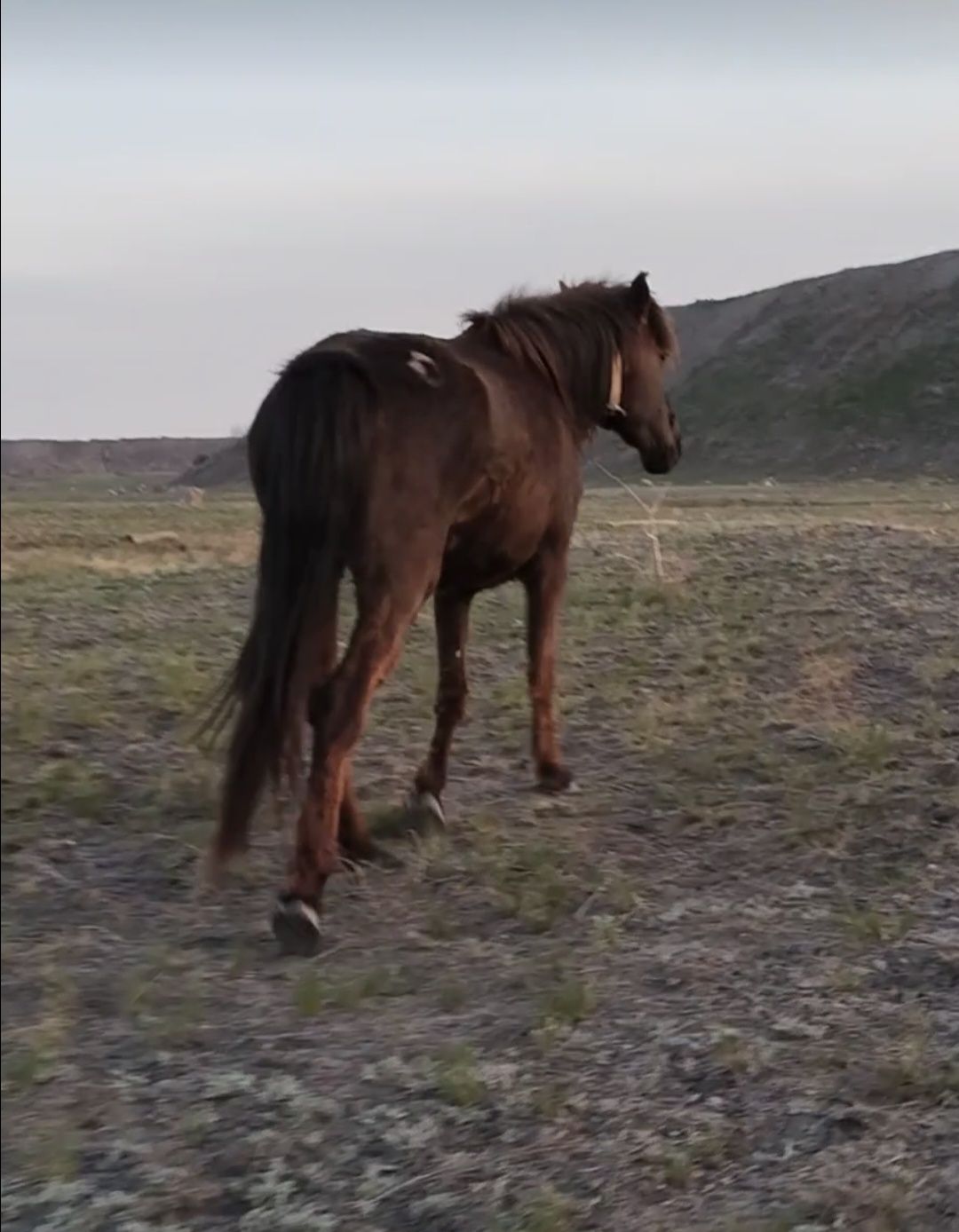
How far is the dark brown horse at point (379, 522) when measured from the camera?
344 centimetres

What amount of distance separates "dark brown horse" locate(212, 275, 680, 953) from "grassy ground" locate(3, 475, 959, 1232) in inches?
5.3

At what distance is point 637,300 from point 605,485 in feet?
3.33

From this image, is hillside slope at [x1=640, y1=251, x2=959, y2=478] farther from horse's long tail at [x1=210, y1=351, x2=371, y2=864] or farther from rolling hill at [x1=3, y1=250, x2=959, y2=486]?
horse's long tail at [x1=210, y1=351, x2=371, y2=864]

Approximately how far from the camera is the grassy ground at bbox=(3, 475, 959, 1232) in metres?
2.31

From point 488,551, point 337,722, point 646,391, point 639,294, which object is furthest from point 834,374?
point 337,722

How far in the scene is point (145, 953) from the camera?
8.05 feet

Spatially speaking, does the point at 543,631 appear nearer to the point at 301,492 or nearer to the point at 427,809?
the point at 427,809

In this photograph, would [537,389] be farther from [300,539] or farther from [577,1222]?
[577,1222]

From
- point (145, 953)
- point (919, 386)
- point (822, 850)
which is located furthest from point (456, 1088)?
point (919, 386)

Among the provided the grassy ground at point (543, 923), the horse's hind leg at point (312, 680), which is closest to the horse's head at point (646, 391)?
the grassy ground at point (543, 923)

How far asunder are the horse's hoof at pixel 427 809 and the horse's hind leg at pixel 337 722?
47 cm

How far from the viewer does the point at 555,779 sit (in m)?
4.55

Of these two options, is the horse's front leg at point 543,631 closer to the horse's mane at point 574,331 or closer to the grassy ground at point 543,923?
the grassy ground at point 543,923

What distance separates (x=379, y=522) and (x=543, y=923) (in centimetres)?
110
